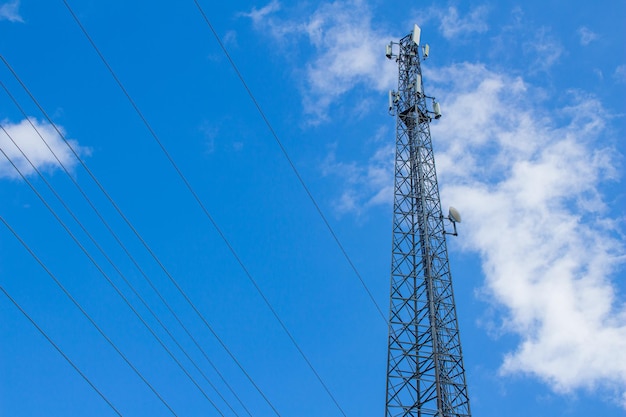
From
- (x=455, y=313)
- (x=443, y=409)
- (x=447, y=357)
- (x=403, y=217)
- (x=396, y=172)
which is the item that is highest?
(x=396, y=172)

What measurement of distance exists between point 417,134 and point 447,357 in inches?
450

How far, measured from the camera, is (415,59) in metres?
37.7

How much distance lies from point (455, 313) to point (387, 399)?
186 inches

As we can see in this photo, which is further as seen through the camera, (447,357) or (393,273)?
(393,273)

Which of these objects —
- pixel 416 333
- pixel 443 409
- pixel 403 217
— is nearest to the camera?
pixel 443 409

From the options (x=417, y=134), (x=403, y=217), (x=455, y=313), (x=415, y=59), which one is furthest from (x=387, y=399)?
(x=415, y=59)

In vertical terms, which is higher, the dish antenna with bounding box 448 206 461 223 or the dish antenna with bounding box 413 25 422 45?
the dish antenna with bounding box 413 25 422 45

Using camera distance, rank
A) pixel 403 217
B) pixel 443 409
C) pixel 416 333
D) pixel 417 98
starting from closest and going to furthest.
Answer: pixel 443 409 < pixel 416 333 < pixel 403 217 < pixel 417 98

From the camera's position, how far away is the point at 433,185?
33969 millimetres

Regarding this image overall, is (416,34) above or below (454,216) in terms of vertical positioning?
above

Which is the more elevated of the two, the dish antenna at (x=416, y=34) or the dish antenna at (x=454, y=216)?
the dish antenna at (x=416, y=34)

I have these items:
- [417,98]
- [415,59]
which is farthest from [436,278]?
[415,59]

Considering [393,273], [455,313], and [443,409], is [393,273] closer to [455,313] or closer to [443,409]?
[455,313]

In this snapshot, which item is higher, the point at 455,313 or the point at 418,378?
the point at 455,313
